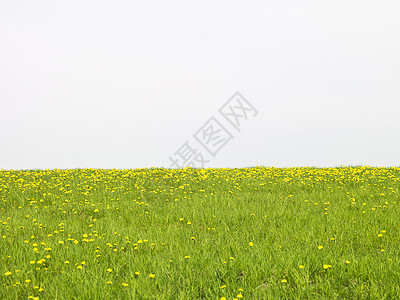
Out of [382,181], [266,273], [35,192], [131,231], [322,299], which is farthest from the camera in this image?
[382,181]

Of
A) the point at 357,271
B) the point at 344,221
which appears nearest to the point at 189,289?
the point at 357,271

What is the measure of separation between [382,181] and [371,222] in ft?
18.3

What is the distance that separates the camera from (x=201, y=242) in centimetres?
541

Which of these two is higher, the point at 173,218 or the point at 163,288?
the point at 173,218

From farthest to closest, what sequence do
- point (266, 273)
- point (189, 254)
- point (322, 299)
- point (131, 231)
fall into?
1. point (131, 231)
2. point (189, 254)
3. point (266, 273)
4. point (322, 299)

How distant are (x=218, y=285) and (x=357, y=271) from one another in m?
1.94

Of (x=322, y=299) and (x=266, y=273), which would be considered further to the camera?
(x=266, y=273)

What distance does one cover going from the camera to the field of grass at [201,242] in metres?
3.90

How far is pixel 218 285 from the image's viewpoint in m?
3.84

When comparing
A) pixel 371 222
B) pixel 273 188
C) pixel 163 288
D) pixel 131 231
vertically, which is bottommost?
pixel 371 222

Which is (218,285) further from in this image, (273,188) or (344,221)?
(273,188)

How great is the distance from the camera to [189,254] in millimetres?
4812

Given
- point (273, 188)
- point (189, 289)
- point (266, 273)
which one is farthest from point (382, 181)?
point (189, 289)

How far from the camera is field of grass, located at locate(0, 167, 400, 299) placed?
390 centimetres
